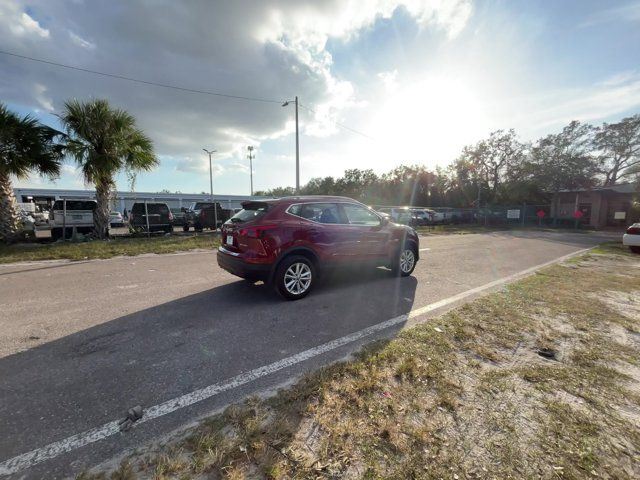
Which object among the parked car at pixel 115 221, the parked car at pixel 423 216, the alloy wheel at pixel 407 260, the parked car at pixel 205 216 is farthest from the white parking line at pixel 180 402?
the parked car at pixel 423 216

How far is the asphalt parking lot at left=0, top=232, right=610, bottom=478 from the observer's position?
6.93 ft

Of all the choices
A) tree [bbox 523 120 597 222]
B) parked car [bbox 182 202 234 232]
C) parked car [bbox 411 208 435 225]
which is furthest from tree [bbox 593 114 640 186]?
parked car [bbox 182 202 234 232]

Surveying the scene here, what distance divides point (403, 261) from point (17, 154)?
1381cm

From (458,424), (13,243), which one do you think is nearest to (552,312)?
(458,424)

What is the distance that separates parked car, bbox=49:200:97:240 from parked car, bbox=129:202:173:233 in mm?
1702

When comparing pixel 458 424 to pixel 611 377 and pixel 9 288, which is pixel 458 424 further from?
pixel 9 288

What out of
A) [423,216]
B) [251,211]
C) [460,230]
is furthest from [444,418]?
[423,216]

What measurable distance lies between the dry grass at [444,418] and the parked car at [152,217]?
48.0 feet

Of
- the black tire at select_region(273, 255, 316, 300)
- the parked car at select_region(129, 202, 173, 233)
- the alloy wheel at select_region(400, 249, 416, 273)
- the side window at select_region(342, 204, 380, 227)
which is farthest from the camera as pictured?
the parked car at select_region(129, 202, 173, 233)

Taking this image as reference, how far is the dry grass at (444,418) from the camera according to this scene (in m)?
1.76

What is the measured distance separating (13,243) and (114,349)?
12.0 meters

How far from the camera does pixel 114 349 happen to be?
10.5 feet

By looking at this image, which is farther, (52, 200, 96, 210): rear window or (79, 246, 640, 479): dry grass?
(52, 200, 96, 210): rear window

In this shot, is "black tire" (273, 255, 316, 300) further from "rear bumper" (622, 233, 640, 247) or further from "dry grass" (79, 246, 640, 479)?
"rear bumper" (622, 233, 640, 247)
